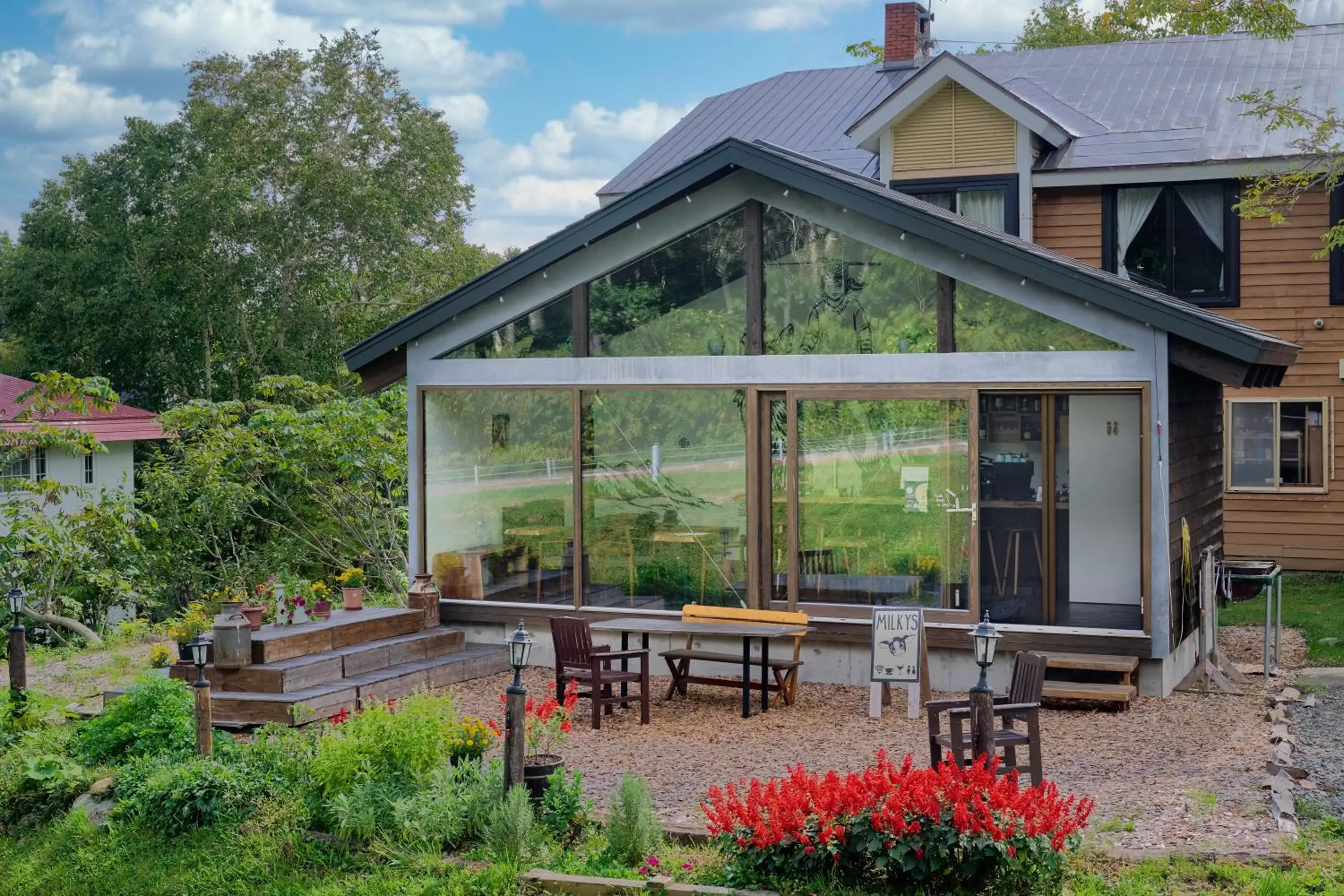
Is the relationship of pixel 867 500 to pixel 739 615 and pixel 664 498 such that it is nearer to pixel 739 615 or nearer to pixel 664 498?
pixel 739 615

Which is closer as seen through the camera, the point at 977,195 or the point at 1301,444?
the point at 977,195

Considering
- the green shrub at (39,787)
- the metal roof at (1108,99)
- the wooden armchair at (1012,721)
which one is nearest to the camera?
the wooden armchair at (1012,721)

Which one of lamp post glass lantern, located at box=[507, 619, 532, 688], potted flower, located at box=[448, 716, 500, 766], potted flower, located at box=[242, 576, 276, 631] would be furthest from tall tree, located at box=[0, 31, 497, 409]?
lamp post glass lantern, located at box=[507, 619, 532, 688]

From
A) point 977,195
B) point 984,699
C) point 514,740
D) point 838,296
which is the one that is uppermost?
point 977,195

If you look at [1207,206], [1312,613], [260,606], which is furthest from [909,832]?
[1207,206]

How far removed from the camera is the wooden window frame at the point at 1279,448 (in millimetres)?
16750

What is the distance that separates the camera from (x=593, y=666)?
10297mm

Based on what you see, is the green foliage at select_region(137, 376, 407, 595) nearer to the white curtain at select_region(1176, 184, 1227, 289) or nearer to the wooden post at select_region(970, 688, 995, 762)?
the wooden post at select_region(970, 688, 995, 762)

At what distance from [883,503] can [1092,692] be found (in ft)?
7.34

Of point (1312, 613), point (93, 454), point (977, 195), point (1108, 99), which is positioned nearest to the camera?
point (1312, 613)

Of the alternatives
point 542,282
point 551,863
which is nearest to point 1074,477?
point 542,282

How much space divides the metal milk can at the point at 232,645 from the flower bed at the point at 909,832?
5114 mm

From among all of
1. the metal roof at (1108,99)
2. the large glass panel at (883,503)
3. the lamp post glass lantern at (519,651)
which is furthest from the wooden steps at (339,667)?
the metal roof at (1108,99)

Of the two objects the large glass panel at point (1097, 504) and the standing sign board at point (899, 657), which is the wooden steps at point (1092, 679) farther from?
the large glass panel at point (1097, 504)
